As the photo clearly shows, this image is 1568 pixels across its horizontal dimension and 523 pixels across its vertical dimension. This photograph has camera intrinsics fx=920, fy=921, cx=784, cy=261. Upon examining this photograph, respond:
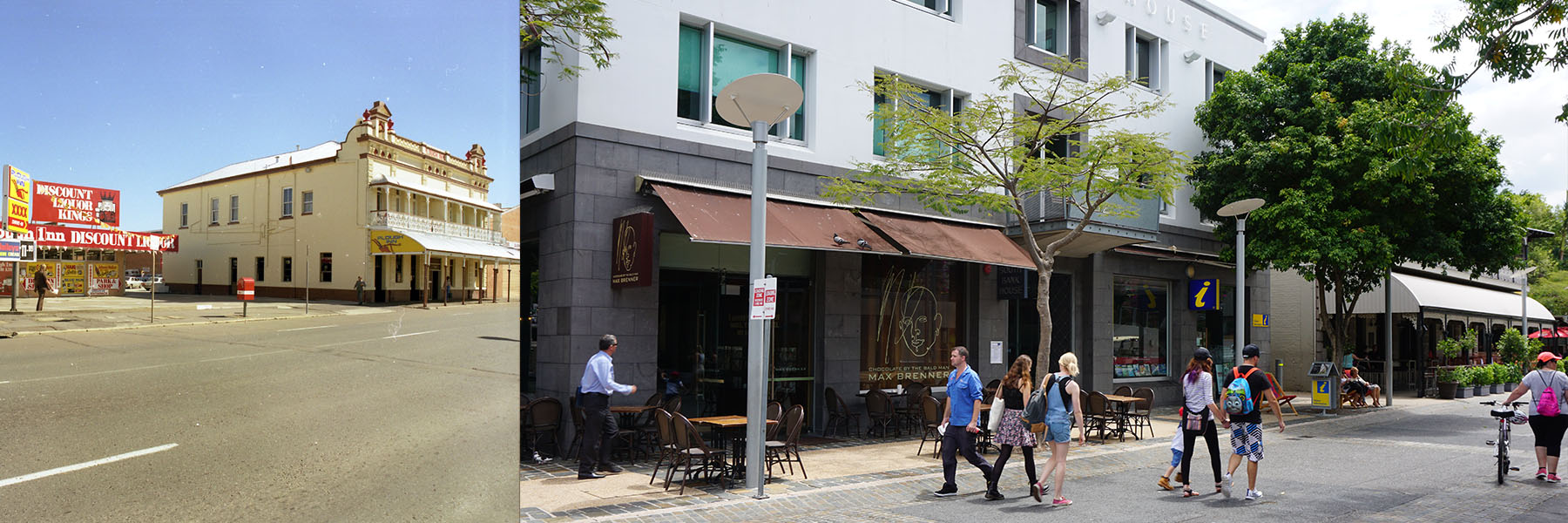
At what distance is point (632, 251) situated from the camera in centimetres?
1194

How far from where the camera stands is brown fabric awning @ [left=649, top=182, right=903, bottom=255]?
1196cm

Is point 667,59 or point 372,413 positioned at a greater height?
point 667,59

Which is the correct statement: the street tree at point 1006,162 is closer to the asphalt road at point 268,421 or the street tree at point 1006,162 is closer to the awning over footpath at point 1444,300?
the asphalt road at point 268,421

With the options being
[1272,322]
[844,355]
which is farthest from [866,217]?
[1272,322]

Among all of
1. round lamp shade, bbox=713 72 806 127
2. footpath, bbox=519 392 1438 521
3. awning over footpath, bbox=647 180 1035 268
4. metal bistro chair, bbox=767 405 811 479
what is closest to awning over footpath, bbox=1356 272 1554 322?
awning over footpath, bbox=647 180 1035 268

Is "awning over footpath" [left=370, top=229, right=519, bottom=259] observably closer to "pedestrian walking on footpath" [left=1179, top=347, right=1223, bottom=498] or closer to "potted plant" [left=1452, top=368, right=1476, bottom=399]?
"pedestrian walking on footpath" [left=1179, top=347, right=1223, bottom=498]

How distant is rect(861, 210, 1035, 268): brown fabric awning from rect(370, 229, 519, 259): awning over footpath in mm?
12242

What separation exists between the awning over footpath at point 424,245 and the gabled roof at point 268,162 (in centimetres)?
17

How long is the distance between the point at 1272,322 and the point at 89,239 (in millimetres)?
32803

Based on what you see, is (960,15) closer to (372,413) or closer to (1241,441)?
(1241,441)

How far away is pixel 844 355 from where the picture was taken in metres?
14.8

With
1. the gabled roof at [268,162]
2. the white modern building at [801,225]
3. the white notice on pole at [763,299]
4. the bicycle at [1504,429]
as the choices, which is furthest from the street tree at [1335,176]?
the gabled roof at [268,162]

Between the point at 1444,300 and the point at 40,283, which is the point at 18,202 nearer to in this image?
the point at 40,283

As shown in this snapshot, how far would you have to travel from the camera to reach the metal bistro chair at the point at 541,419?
11422 millimetres
